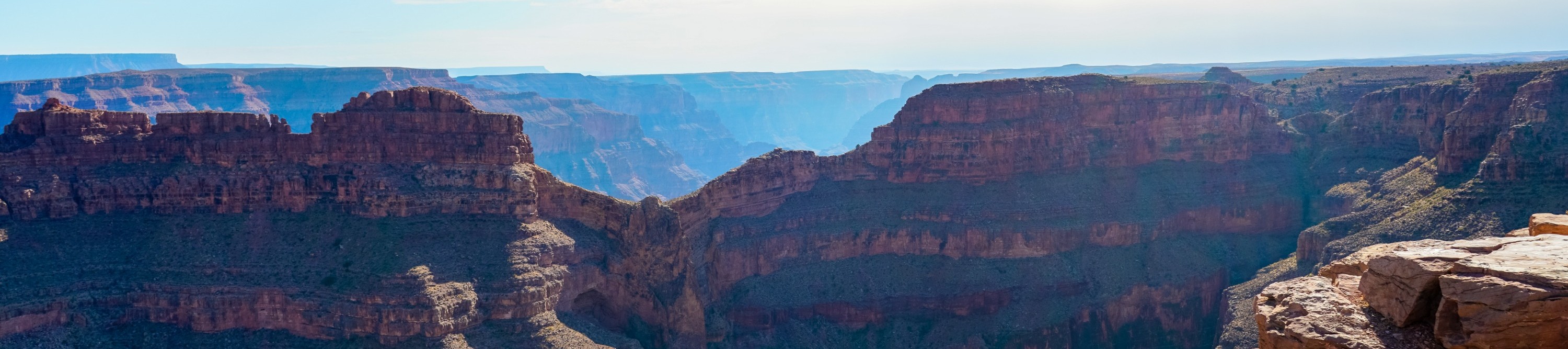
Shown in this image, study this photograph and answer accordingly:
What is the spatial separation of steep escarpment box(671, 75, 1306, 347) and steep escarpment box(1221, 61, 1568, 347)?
628cm

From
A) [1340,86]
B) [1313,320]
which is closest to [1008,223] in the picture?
[1340,86]

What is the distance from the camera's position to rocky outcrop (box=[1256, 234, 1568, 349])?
1639 cm

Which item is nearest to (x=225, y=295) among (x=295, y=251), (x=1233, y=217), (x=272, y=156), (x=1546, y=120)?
(x=295, y=251)

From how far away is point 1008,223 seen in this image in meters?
84.4

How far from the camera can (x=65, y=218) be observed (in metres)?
60.1

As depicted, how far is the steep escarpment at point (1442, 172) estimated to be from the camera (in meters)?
71.6

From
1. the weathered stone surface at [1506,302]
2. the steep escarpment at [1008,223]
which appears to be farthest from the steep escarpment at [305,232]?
the weathered stone surface at [1506,302]

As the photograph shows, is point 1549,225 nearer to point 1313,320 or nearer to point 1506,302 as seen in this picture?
point 1313,320

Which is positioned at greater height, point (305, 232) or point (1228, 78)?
point (1228, 78)

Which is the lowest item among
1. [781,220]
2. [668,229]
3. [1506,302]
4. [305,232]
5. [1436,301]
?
[781,220]

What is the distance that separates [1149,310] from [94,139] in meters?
70.6

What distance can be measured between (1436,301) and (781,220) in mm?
65778

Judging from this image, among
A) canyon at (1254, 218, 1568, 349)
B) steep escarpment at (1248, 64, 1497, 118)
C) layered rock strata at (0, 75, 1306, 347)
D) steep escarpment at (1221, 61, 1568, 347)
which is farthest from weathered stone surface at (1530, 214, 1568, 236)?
steep escarpment at (1248, 64, 1497, 118)

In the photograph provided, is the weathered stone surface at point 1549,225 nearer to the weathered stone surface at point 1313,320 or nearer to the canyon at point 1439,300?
the canyon at point 1439,300
